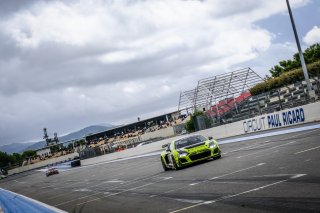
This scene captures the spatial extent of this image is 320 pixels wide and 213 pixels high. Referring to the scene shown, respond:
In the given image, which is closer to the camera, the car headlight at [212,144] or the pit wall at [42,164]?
the car headlight at [212,144]

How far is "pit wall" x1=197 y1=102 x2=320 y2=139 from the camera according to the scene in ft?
82.6

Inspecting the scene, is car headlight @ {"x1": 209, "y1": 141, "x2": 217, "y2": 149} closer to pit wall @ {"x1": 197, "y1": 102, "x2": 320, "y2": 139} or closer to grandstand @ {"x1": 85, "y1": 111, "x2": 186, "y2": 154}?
pit wall @ {"x1": 197, "y1": 102, "x2": 320, "y2": 139}

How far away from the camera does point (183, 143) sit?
18.9m

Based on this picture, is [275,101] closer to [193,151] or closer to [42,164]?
[193,151]

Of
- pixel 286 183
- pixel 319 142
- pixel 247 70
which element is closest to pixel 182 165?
pixel 319 142

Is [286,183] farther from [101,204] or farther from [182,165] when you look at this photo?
[182,165]

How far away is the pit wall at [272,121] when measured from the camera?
25172mm

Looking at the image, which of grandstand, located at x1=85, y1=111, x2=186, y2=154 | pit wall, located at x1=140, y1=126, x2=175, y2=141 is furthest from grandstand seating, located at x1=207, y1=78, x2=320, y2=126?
pit wall, located at x1=140, y1=126, x2=175, y2=141

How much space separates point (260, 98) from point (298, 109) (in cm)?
449

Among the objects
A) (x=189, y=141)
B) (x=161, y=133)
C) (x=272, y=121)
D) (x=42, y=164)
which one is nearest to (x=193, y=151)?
(x=189, y=141)

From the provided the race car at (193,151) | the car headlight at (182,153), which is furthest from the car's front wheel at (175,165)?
the car headlight at (182,153)

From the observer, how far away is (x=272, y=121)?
28.2 m

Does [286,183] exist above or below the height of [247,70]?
A: below

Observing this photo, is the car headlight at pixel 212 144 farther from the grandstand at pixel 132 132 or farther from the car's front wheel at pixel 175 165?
the grandstand at pixel 132 132
